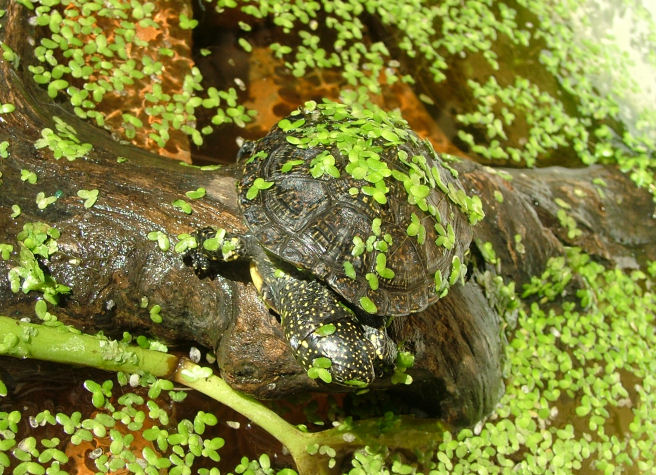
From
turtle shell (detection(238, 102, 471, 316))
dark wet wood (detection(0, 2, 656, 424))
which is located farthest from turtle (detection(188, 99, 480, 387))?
dark wet wood (detection(0, 2, 656, 424))

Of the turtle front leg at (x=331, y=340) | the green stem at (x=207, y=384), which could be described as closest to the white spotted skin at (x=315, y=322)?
the turtle front leg at (x=331, y=340)

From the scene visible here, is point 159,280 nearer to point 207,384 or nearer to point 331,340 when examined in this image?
point 207,384

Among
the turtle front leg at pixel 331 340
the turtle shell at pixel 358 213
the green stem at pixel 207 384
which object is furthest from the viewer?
the turtle shell at pixel 358 213

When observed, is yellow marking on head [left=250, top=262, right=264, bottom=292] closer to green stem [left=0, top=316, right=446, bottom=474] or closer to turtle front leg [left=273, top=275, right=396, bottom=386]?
turtle front leg [left=273, top=275, right=396, bottom=386]

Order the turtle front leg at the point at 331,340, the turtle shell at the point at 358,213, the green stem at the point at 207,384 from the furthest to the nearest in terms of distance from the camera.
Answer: the turtle shell at the point at 358,213 → the turtle front leg at the point at 331,340 → the green stem at the point at 207,384

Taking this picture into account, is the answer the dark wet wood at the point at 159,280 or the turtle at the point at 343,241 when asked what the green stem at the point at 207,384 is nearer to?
the dark wet wood at the point at 159,280

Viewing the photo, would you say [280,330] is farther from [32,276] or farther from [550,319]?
[550,319]

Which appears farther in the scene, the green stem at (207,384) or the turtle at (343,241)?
the turtle at (343,241)

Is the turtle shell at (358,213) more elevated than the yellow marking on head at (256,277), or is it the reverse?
the turtle shell at (358,213)
